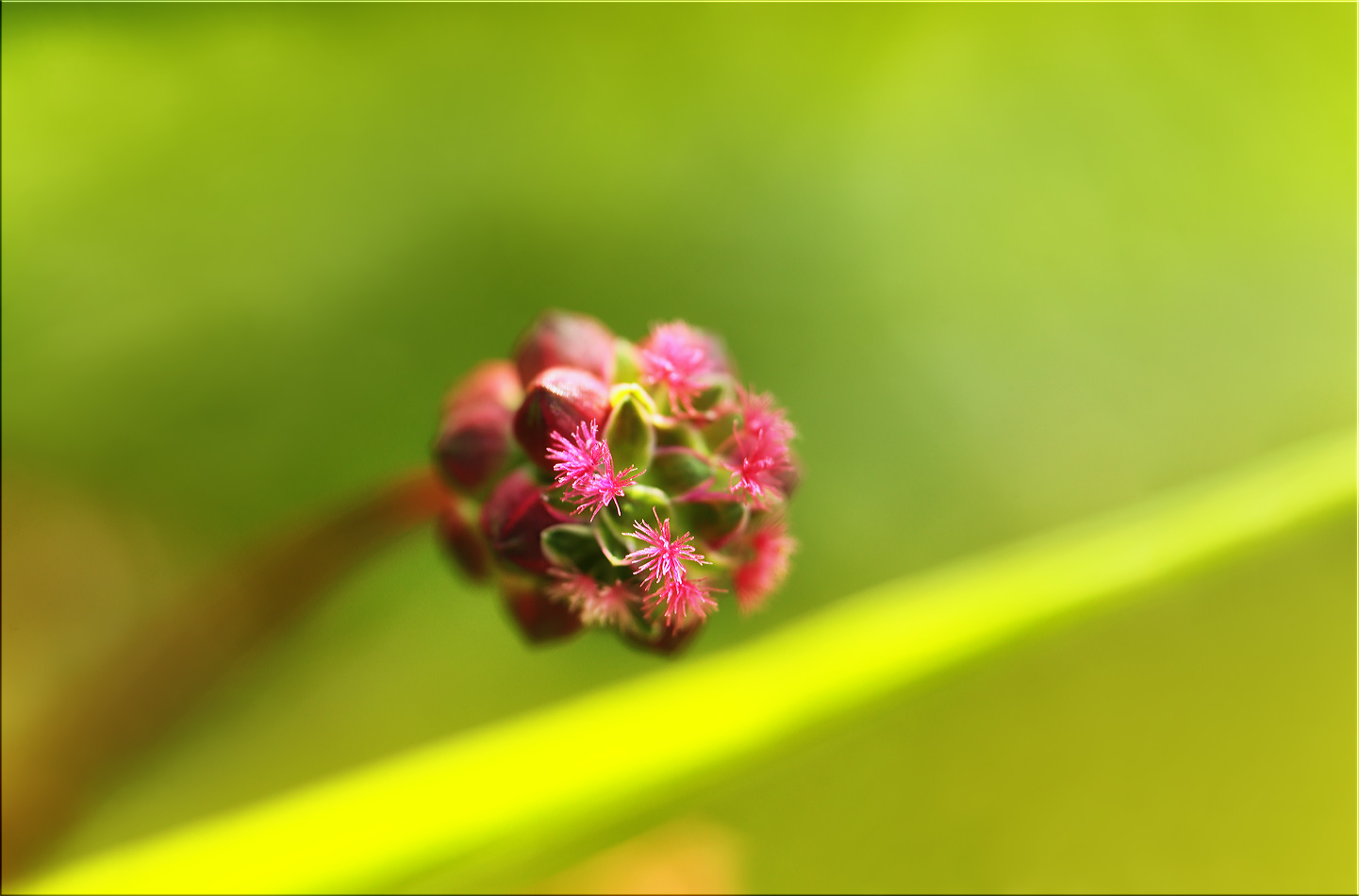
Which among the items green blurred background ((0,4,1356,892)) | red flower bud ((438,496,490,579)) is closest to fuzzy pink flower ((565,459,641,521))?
red flower bud ((438,496,490,579))

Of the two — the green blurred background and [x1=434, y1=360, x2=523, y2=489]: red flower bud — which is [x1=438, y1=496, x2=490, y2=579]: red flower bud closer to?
[x1=434, y1=360, x2=523, y2=489]: red flower bud

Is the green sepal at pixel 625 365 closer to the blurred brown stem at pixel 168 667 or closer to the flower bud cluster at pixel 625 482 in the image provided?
the flower bud cluster at pixel 625 482

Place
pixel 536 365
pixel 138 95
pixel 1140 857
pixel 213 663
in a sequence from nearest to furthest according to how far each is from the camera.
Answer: pixel 536 365 → pixel 213 663 → pixel 138 95 → pixel 1140 857

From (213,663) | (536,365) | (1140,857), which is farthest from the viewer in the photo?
(1140,857)

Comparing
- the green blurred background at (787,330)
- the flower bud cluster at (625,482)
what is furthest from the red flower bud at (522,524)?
the green blurred background at (787,330)

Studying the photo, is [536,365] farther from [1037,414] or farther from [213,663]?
[1037,414]

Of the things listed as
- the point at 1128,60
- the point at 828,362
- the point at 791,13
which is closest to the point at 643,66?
the point at 791,13

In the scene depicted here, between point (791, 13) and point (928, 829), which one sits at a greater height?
point (791, 13)
